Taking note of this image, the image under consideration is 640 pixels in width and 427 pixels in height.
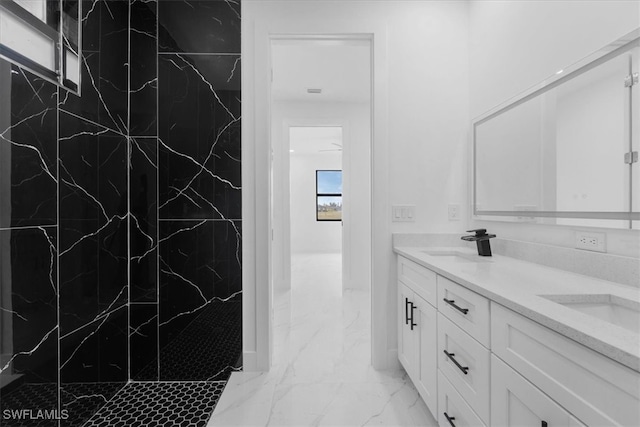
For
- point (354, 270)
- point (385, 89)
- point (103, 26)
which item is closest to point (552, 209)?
point (385, 89)

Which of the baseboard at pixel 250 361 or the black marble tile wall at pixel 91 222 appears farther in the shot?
the baseboard at pixel 250 361

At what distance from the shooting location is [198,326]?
2.12 metres

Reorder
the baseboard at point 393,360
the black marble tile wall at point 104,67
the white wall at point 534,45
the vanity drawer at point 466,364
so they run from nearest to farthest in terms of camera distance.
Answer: the vanity drawer at point 466,364 → the white wall at point 534,45 → the black marble tile wall at point 104,67 → the baseboard at point 393,360

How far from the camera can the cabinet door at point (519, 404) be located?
793 mm

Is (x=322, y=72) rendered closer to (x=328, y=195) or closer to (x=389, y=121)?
(x=389, y=121)

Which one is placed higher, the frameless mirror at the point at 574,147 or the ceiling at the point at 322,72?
the ceiling at the point at 322,72

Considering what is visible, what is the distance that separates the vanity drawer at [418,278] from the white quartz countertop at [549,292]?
5 centimetres

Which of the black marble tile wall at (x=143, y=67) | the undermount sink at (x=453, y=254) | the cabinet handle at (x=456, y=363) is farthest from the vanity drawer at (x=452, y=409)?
the black marble tile wall at (x=143, y=67)

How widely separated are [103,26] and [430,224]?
236 cm

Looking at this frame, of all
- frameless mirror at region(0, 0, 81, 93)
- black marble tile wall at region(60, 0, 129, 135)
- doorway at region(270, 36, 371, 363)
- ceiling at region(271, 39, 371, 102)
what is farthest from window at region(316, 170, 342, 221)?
frameless mirror at region(0, 0, 81, 93)

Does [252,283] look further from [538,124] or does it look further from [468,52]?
[468,52]

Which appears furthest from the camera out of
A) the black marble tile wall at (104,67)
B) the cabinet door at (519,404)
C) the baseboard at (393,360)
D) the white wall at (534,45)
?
the baseboard at (393,360)

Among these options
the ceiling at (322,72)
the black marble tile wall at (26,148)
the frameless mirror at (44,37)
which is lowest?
the black marble tile wall at (26,148)

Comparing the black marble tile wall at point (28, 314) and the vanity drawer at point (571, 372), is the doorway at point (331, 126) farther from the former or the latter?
the vanity drawer at point (571, 372)
